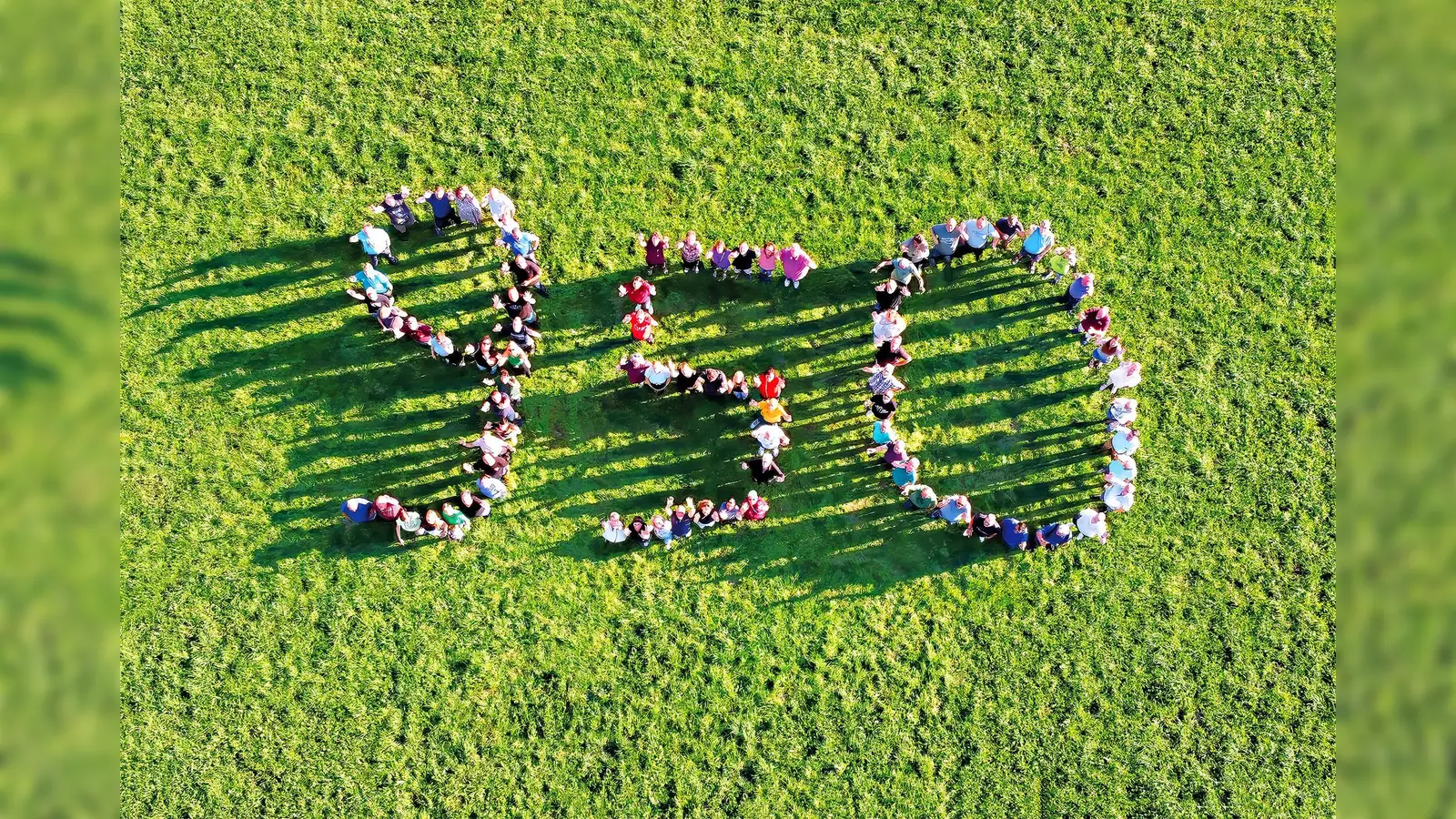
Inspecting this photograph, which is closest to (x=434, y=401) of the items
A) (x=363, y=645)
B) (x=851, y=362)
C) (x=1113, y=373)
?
(x=363, y=645)

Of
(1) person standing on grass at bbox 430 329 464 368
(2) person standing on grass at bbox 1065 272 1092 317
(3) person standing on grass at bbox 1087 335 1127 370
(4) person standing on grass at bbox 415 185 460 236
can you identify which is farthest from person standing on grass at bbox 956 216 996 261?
(1) person standing on grass at bbox 430 329 464 368

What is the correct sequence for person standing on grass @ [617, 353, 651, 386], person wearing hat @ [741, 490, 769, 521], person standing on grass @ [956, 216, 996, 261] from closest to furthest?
person wearing hat @ [741, 490, 769, 521] < person standing on grass @ [617, 353, 651, 386] < person standing on grass @ [956, 216, 996, 261]

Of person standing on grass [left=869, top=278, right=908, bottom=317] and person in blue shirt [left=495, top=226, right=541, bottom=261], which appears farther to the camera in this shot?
person in blue shirt [left=495, top=226, right=541, bottom=261]

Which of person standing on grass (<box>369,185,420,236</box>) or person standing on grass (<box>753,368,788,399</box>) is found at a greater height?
person standing on grass (<box>369,185,420,236</box>)

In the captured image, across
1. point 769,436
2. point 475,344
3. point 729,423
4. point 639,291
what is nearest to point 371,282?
point 475,344

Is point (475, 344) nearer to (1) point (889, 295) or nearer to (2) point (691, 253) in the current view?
(2) point (691, 253)

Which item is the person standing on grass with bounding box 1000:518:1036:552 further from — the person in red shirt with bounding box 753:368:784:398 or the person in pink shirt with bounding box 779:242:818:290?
the person in pink shirt with bounding box 779:242:818:290

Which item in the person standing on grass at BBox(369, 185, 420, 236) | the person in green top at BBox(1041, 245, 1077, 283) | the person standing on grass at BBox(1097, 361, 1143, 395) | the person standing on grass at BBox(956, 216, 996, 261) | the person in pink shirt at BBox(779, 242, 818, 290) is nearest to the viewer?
the person standing on grass at BBox(1097, 361, 1143, 395)

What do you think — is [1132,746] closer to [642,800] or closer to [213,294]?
[642,800]
